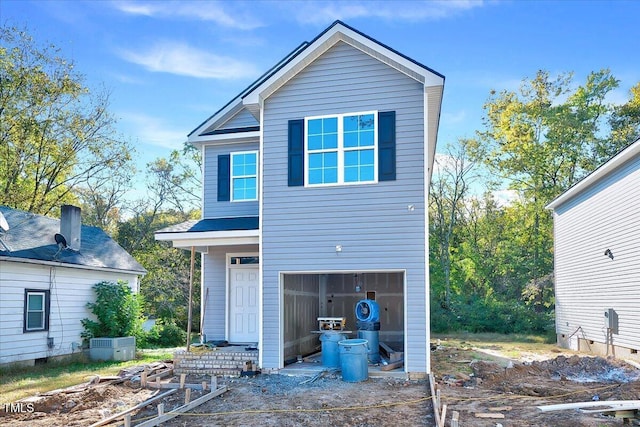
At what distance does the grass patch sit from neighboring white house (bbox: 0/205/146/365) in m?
0.39

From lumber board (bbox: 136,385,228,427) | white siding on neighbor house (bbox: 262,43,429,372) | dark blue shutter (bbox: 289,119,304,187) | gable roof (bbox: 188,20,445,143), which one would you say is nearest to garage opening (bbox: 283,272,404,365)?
white siding on neighbor house (bbox: 262,43,429,372)

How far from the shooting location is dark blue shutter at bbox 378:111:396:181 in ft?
38.9

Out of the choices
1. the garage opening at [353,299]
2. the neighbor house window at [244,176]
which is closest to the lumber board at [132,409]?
the garage opening at [353,299]

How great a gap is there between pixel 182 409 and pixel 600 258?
42.8 feet

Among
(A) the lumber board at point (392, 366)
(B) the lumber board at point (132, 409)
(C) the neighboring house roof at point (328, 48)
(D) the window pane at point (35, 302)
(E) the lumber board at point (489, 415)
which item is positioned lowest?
(E) the lumber board at point (489, 415)

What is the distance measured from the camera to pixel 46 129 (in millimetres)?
26141

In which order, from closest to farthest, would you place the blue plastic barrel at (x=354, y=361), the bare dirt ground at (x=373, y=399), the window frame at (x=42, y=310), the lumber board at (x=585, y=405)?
the bare dirt ground at (x=373, y=399) → the lumber board at (x=585, y=405) → the blue plastic barrel at (x=354, y=361) → the window frame at (x=42, y=310)

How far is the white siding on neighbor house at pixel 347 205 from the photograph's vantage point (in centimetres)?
1161

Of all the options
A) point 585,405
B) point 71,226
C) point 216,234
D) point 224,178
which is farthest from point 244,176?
point 585,405

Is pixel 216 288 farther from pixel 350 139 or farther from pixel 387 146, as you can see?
pixel 387 146

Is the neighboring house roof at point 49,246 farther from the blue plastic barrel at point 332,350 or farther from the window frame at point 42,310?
the blue plastic barrel at point 332,350

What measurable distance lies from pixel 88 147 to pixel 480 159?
71.3 ft

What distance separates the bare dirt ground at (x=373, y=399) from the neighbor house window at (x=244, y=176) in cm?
519

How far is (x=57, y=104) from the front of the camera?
85.3 ft
